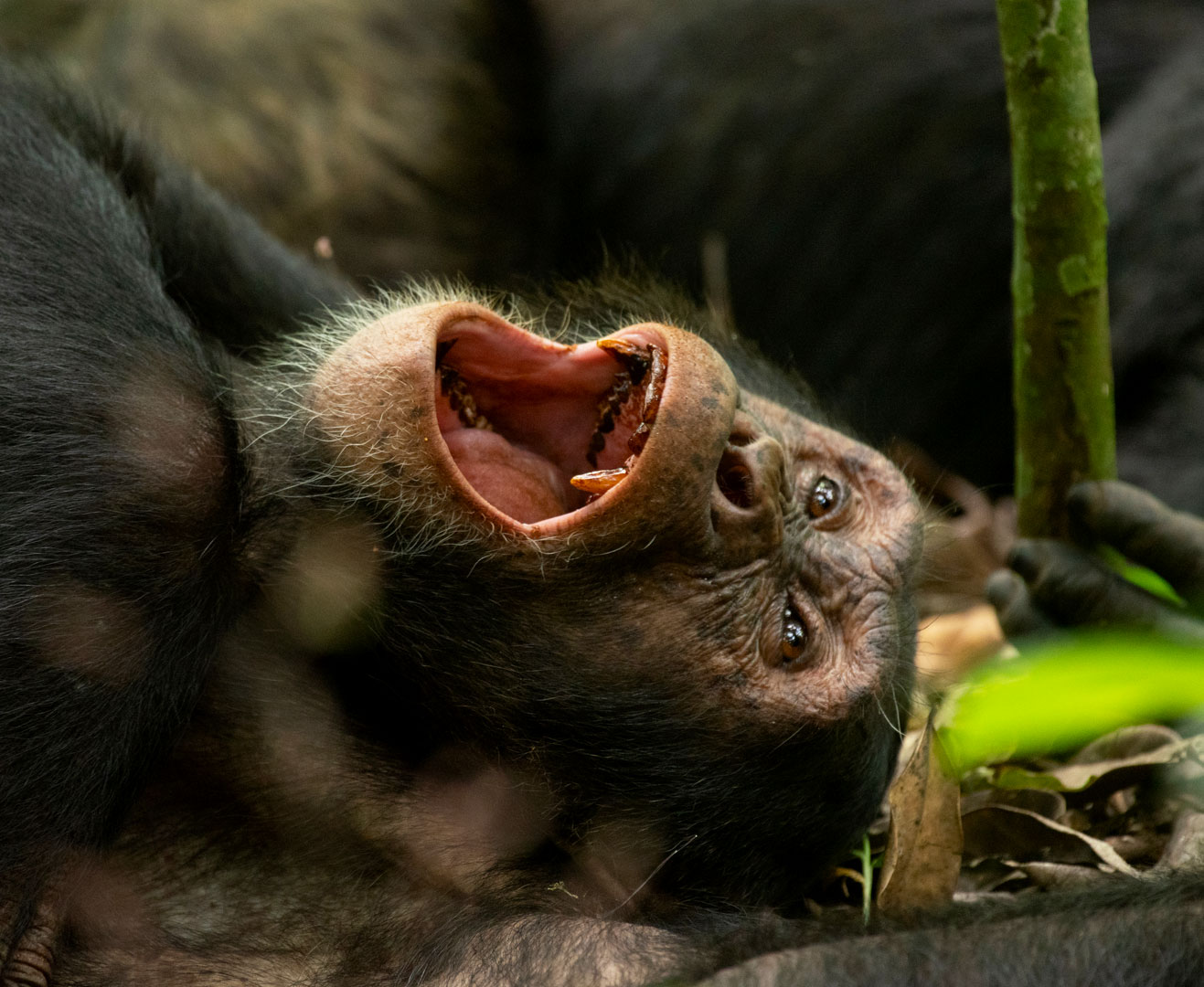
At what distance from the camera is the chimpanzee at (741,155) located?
5539mm

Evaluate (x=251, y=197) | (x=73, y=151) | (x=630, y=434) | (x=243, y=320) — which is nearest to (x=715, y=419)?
(x=630, y=434)

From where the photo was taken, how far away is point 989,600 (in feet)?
12.8

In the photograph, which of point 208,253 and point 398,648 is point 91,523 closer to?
point 398,648

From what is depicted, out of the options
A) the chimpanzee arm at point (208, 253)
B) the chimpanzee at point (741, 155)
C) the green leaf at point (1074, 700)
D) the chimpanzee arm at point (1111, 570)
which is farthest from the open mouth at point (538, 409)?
the chimpanzee at point (741, 155)

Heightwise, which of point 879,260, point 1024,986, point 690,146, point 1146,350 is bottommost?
point 1024,986

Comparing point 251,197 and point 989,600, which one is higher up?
point 251,197

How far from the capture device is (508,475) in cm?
283

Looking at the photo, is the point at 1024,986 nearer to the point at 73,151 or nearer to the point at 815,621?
the point at 815,621

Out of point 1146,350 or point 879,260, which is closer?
point 1146,350

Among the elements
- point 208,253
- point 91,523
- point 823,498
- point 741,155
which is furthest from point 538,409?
point 741,155

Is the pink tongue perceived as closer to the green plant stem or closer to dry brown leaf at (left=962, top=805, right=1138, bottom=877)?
dry brown leaf at (left=962, top=805, right=1138, bottom=877)

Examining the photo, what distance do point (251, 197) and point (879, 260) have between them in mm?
2439

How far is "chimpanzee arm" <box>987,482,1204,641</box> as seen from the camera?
139 inches

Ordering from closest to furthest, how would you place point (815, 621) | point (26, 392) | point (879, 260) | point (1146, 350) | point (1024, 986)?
1. point (1024, 986)
2. point (26, 392)
3. point (815, 621)
4. point (1146, 350)
5. point (879, 260)
